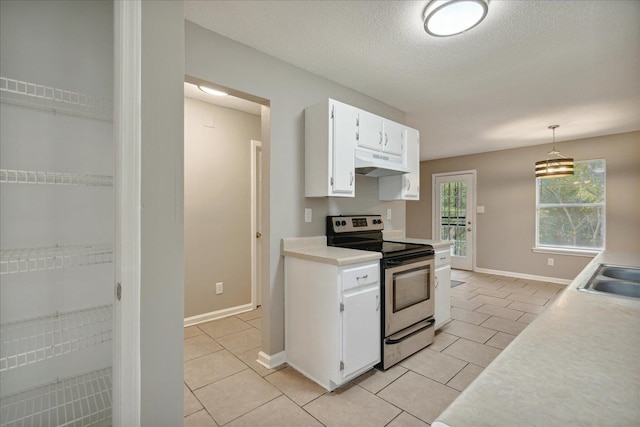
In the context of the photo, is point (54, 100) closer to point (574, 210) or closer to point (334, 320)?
point (334, 320)

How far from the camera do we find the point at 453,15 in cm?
174

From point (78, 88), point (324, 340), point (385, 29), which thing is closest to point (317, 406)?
point (324, 340)

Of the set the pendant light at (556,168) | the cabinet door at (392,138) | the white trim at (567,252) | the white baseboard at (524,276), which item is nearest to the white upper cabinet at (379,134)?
the cabinet door at (392,138)

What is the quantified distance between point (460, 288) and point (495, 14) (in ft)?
12.9

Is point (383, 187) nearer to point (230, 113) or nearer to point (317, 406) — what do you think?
point (230, 113)

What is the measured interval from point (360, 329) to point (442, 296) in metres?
1.32

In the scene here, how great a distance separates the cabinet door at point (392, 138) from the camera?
9.20 ft

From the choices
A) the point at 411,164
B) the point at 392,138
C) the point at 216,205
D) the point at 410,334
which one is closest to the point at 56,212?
the point at 216,205

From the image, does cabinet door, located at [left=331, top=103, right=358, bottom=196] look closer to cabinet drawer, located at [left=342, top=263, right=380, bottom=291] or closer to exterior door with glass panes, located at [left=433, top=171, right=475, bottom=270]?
cabinet drawer, located at [left=342, top=263, right=380, bottom=291]

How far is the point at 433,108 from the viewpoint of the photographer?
350 cm

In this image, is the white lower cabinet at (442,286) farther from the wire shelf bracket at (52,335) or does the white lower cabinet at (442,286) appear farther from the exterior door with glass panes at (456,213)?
the exterior door with glass panes at (456,213)

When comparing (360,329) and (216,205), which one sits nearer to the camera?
(360,329)

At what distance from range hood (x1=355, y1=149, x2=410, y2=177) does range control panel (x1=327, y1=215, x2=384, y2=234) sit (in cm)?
46

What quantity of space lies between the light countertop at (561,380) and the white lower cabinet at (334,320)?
117 centimetres
